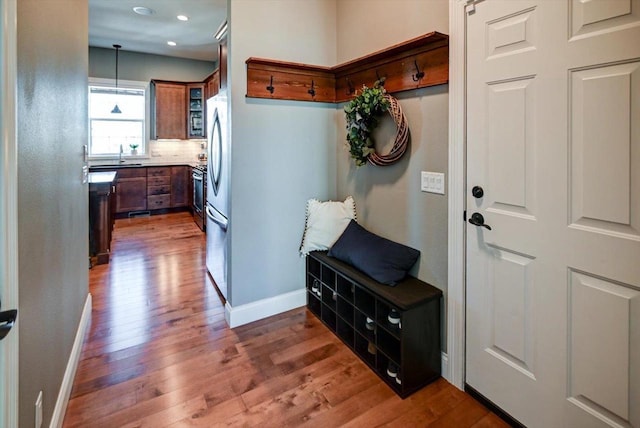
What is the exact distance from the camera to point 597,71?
4.43 ft

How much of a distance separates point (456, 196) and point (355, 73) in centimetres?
133

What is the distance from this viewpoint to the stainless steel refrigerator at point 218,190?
9.48ft

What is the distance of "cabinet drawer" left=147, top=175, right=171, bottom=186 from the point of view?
6.56 meters

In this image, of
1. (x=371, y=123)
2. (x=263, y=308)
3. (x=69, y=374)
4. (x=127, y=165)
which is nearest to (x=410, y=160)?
(x=371, y=123)

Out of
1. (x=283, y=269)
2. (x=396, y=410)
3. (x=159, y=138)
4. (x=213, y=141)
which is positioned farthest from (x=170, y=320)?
(x=159, y=138)

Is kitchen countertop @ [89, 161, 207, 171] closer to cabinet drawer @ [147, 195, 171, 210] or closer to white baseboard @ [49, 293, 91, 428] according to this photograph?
cabinet drawer @ [147, 195, 171, 210]

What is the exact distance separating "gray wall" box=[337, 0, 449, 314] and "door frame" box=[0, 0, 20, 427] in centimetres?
184

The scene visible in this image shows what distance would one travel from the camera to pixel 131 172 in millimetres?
6402

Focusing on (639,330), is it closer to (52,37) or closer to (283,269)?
(283,269)

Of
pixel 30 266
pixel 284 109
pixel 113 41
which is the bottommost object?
pixel 30 266

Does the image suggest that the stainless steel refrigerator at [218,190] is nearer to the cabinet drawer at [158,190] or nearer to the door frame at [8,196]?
the door frame at [8,196]

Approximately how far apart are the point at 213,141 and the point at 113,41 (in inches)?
165

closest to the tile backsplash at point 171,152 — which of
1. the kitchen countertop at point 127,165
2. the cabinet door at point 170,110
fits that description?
the kitchen countertop at point 127,165

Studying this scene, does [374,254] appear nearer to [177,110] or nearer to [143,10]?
[143,10]
